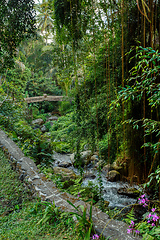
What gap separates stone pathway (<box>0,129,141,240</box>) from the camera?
1660mm

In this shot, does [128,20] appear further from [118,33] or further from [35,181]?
[35,181]

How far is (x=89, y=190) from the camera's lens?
→ 10.7 ft

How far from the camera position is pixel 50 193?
2312 mm

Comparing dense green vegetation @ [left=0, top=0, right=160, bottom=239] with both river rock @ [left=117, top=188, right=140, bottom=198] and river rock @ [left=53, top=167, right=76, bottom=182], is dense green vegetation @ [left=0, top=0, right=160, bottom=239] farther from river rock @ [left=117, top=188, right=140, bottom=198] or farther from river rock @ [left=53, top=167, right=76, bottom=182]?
river rock @ [left=53, top=167, right=76, bottom=182]

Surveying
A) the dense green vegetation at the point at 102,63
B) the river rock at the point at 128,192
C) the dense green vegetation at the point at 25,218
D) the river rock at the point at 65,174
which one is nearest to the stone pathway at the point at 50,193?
the dense green vegetation at the point at 25,218

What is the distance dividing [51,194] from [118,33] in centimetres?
293

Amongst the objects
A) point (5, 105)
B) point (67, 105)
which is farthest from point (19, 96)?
point (67, 105)

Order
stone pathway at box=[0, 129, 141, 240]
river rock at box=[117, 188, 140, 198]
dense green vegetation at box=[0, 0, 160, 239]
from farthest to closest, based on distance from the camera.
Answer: river rock at box=[117, 188, 140, 198] < dense green vegetation at box=[0, 0, 160, 239] < stone pathway at box=[0, 129, 141, 240]

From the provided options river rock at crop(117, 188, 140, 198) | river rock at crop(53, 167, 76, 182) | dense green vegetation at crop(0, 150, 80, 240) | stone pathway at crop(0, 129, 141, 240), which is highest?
stone pathway at crop(0, 129, 141, 240)

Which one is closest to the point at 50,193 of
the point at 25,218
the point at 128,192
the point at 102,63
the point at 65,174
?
the point at 25,218

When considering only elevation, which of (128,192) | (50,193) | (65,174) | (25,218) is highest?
(50,193)

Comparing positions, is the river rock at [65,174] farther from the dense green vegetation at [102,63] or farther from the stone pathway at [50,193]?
the stone pathway at [50,193]

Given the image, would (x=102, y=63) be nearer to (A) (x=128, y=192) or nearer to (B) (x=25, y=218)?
(A) (x=128, y=192)

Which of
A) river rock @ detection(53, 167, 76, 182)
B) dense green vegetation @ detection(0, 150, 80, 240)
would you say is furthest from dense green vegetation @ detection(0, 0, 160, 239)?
→ dense green vegetation @ detection(0, 150, 80, 240)
